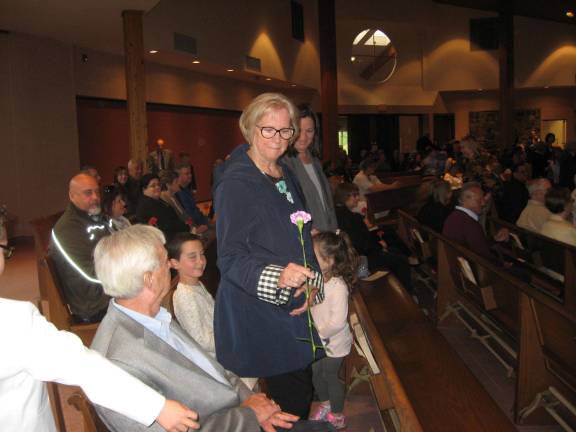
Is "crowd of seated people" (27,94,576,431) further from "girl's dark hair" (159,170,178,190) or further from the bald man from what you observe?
"girl's dark hair" (159,170,178,190)

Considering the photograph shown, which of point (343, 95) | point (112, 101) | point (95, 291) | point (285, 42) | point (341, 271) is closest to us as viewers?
point (341, 271)

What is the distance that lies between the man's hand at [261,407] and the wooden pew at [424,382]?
398mm

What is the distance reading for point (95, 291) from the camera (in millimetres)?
4262

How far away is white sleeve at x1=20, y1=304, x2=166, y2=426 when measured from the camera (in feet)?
4.54

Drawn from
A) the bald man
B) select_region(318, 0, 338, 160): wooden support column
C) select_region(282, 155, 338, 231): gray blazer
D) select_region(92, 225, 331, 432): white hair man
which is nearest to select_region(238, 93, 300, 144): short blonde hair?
select_region(92, 225, 331, 432): white hair man

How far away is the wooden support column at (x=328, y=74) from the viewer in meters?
14.3

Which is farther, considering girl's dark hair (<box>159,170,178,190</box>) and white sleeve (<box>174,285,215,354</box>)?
girl's dark hair (<box>159,170,178,190</box>)

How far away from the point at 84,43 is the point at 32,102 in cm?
146

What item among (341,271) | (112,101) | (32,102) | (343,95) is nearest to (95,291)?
(341,271)

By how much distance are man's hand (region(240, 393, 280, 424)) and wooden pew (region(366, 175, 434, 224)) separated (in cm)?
640

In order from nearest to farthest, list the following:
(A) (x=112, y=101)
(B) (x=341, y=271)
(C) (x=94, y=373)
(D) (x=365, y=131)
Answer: (C) (x=94, y=373)
(B) (x=341, y=271)
(A) (x=112, y=101)
(D) (x=365, y=131)

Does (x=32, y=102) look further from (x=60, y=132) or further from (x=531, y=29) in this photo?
(x=531, y=29)

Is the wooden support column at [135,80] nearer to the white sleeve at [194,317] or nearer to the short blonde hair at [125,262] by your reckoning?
the white sleeve at [194,317]

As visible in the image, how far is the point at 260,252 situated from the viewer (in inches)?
81.1
